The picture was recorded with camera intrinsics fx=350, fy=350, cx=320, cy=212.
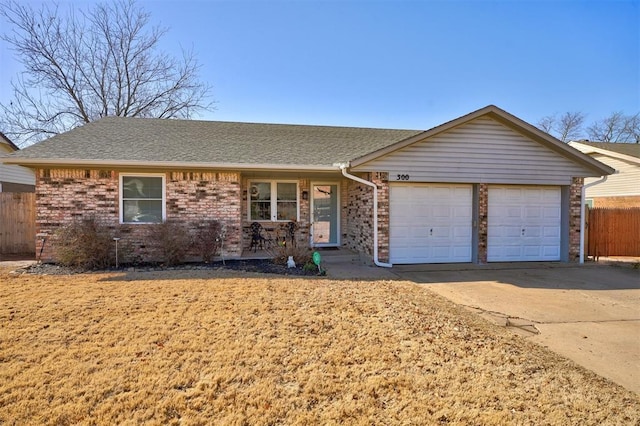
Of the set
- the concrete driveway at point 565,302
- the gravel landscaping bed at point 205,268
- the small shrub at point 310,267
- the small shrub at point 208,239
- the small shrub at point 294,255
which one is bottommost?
the concrete driveway at point 565,302

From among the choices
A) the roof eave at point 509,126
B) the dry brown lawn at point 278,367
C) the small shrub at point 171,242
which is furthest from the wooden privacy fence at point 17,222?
the roof eave at point 509,126

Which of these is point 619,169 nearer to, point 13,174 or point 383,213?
point 383,213

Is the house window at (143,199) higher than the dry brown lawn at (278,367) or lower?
higher

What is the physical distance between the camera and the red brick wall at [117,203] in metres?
8.85

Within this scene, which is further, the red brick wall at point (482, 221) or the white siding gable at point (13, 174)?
the white siding gable at point (13, 174)

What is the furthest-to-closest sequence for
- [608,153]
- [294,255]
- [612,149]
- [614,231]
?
[612,149], [608,153], [614,231], [294,255]

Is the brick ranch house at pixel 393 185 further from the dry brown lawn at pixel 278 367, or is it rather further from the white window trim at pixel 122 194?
the dry brown lawn at pixel 278 367

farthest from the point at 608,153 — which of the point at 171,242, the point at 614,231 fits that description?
the point at 171,242

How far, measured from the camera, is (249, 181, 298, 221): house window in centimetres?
1116

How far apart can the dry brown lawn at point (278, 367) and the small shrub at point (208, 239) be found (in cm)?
342

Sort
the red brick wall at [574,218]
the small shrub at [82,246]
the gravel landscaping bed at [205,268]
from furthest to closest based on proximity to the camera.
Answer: the red brick wall at [574,218] < the small shrub at [82,246] < the gravel landscaping bed at [205,268]

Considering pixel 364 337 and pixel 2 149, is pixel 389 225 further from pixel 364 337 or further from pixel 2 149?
pixel 2 149

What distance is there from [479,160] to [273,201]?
614 cm

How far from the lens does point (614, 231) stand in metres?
10.8
